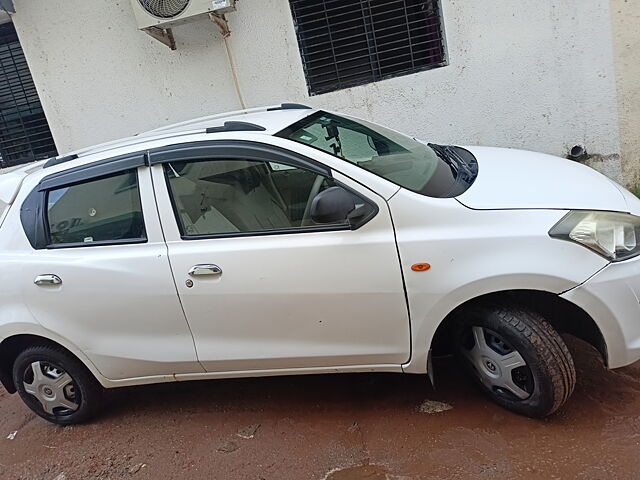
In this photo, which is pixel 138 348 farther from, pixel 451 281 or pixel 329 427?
pixel 451 281

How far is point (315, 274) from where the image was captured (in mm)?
2631

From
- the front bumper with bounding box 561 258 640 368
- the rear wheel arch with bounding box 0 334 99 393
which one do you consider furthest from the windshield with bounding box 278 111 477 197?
the rear wheel arch with bounding box 0 334 99 393

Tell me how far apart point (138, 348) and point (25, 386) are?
981mm

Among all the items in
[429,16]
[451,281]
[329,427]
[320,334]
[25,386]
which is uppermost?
[429,16]

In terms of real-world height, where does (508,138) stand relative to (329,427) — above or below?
above

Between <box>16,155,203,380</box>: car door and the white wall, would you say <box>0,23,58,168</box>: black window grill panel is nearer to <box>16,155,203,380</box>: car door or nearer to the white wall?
the white wall

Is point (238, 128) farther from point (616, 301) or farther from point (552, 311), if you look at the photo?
point (616, 301)

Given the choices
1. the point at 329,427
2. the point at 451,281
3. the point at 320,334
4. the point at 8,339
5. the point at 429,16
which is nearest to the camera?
the point at 451,281

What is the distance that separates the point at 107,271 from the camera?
2.90 metres

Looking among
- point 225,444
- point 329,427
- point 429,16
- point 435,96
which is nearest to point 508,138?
point 435,96

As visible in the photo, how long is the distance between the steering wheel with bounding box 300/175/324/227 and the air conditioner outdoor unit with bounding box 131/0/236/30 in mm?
3002

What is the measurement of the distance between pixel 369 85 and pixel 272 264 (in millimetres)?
3400

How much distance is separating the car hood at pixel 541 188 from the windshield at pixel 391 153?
11cm

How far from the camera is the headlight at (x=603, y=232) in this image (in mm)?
2414
